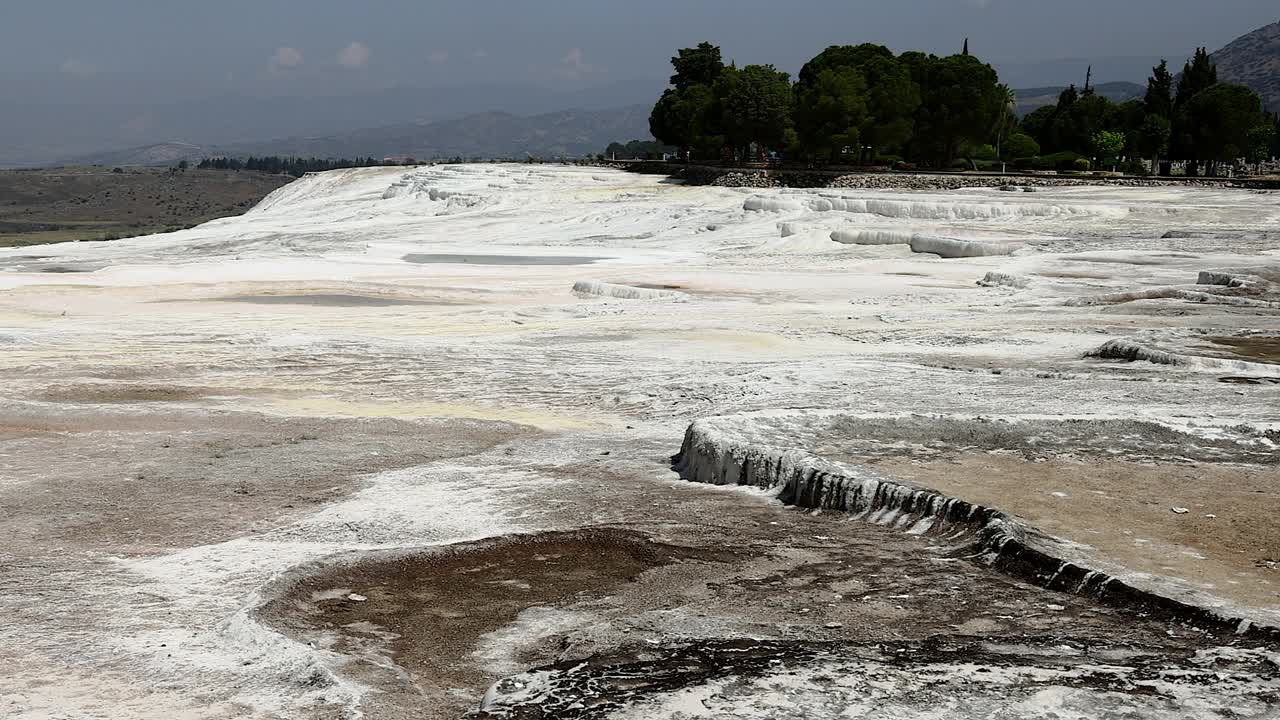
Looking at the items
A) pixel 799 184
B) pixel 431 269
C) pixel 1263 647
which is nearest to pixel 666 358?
pixel 1263 647

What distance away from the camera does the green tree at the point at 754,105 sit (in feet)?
245

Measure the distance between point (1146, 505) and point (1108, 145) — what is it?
269 ft

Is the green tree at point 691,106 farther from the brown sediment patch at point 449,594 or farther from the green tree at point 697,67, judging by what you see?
the brown sediment patch at point 449,594

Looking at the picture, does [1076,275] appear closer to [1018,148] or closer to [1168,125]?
[1168,125]

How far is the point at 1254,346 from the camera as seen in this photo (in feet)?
62.1

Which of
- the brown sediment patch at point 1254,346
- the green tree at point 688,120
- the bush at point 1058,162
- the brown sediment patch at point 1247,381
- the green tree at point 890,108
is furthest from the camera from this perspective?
the bush at point 1058,162

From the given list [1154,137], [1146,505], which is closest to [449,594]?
[1146,505]

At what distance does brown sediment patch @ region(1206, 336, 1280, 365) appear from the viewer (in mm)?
17766

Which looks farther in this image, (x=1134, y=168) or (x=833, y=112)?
(x=1134, y=168)

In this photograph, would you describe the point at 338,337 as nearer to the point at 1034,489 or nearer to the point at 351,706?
the point at 1034,489

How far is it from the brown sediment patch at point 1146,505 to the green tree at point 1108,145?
257 ft

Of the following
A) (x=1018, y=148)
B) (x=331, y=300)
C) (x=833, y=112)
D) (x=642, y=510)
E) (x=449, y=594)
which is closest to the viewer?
(x=449, y=594)

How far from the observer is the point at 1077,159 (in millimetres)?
81062

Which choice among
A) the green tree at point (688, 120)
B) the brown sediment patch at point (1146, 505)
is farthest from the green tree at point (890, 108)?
the brown sediment patch at point (1146, 505)
